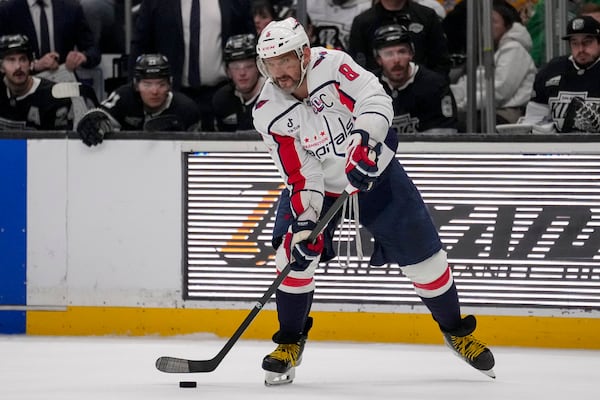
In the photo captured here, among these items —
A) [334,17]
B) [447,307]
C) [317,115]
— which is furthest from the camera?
[334,17]

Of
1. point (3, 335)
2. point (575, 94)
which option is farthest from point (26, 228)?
point (575, 94)

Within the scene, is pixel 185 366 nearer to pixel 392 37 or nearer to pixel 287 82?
pixel 287 82

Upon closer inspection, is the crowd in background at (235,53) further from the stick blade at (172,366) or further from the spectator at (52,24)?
the stick blade at (172,366)

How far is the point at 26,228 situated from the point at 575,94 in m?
2.42

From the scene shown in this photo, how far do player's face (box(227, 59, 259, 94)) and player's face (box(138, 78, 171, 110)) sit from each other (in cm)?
30

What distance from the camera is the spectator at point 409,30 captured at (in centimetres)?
566

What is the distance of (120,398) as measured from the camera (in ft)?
11.8

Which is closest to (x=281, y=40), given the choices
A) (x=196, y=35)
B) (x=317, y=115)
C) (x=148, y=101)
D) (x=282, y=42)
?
(x=282, y=42)

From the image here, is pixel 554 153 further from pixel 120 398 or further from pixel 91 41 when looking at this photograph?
pixel 91 41

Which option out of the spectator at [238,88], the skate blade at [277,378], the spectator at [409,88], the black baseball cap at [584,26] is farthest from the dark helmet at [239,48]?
the skate blade at [277,378]

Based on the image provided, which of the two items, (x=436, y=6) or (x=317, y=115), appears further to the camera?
(x=436, y=6)

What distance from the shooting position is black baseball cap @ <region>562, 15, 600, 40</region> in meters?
5.19

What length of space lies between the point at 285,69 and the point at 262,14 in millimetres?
2651

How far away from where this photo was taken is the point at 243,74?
5559 mm
